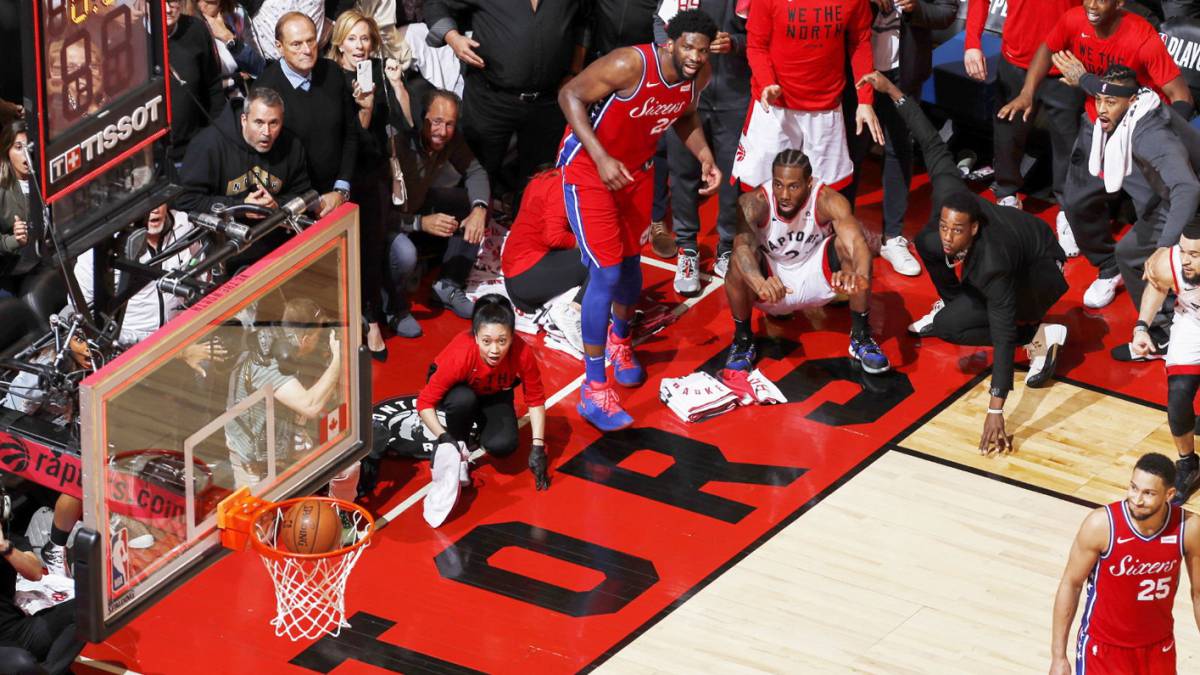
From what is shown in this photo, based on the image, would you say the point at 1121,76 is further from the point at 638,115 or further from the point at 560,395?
the point at 560,395

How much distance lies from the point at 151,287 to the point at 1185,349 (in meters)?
4.60

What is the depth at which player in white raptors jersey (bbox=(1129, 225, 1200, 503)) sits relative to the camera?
913cm

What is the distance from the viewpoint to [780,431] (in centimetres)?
995

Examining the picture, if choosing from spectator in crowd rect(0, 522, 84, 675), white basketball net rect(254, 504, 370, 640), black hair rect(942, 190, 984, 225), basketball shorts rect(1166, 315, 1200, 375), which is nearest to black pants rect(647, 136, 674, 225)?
black hair rect(942, 190, 984, 225)

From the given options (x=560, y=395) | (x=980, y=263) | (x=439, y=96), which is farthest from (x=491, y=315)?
(x=980, y=263)

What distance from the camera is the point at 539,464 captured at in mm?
9336

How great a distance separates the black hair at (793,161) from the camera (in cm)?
991

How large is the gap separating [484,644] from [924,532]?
2095 millimetres

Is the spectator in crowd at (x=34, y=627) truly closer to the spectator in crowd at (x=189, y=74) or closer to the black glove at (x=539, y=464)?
the black glove at (x=539, y=464)

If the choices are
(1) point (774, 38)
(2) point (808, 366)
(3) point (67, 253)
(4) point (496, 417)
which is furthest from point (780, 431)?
(3) point (67, 253)

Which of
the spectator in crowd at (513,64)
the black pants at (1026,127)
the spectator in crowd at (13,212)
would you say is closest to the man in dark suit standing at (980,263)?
the black pants at (1026,127)

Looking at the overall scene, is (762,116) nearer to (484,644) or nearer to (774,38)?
(774,38)

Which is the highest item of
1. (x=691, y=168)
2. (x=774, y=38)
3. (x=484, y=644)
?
(x=774, y=38)

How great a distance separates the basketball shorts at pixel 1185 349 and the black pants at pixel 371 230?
3.94m
